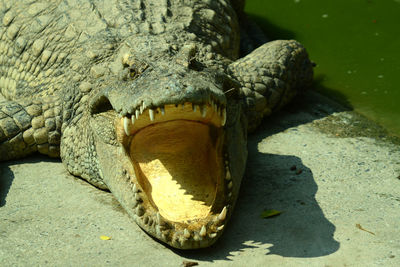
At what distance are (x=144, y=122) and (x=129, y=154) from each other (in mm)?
262

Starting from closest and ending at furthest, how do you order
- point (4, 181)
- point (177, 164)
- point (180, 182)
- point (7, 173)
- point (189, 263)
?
point (189, 263), point (180, 182), point (177, 164), point (4, 181), point (7, 173)

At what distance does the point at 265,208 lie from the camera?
4383mm

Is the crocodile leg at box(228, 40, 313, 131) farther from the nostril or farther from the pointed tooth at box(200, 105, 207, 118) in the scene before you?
the pointed tooth at box(200, 105, 207, 118)

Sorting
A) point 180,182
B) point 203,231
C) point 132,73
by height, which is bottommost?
point 203,231

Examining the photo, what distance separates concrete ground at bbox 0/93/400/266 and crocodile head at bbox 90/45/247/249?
0.20m

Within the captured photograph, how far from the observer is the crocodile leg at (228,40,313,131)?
5.66 meters

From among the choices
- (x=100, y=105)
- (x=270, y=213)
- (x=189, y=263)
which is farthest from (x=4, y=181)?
(x=270, y=213)

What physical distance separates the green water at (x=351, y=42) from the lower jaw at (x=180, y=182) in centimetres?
246

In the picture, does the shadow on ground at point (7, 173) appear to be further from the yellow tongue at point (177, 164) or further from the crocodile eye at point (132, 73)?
the crocodile eye at point (132, 73)

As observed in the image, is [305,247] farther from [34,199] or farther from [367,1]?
[367,1]

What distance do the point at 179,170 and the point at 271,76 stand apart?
205 cm

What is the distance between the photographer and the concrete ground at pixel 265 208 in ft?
12.5

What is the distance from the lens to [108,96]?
4.20m

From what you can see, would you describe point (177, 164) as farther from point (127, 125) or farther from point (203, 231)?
point (203, 231)
